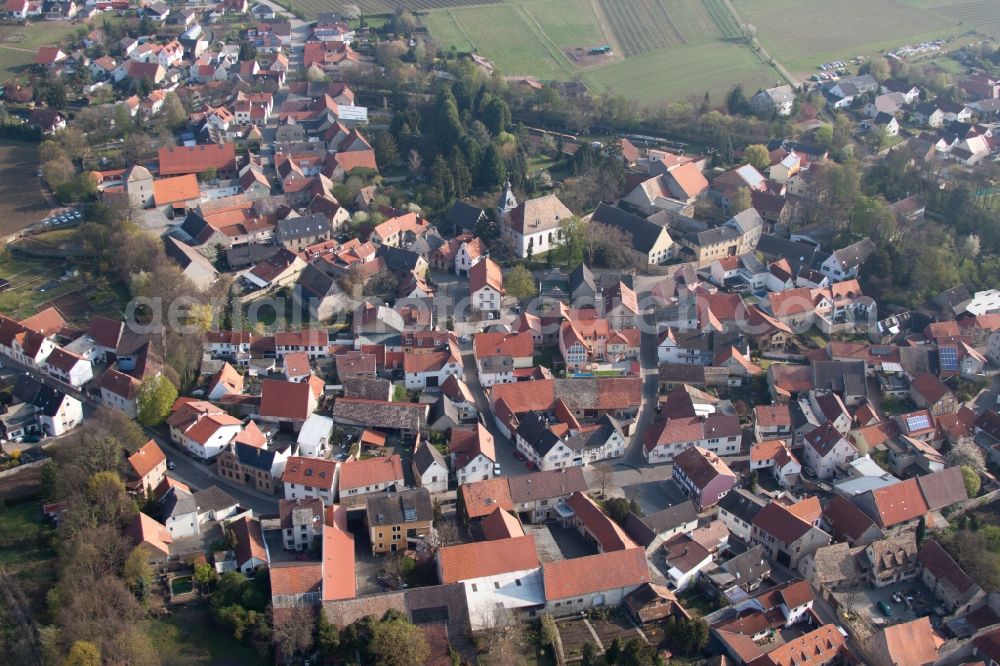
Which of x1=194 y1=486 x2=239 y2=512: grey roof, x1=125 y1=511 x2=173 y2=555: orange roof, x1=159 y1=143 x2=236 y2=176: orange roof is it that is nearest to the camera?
x1=125 y1=511 x2=173 y2=555: orange roof

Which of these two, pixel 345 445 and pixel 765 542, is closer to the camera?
pixel 765 542

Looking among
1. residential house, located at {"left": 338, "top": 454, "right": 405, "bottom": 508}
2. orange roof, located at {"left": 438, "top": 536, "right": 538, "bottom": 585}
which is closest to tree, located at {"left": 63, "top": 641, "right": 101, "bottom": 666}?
residential house, located at {"left": 338, "top": 454, "right": 405, "bottom": 508}

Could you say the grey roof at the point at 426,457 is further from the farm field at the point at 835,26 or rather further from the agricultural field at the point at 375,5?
the agricultural field at the point at 375,5

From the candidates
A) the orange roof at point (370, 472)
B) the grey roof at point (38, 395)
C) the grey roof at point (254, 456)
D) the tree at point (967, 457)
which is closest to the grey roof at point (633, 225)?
the tree at point (967, 457)

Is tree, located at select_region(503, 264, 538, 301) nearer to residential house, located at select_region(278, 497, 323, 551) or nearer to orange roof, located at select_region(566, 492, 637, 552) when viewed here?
orange roof, located at select_region(566, 492, 637, 552)

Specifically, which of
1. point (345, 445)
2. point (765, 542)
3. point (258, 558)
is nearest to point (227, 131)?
point (345, 445)

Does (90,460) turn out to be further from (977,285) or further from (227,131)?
(977,285)

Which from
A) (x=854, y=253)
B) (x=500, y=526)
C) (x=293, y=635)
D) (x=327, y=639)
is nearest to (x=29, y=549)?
(x=293, y=635)
